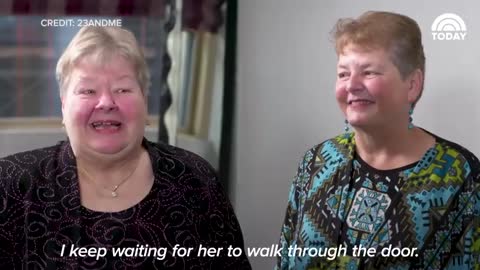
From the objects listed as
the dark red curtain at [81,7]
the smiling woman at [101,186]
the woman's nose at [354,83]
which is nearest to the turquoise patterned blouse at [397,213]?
the woman's nose at [354,83]

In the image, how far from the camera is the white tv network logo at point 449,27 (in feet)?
4.10

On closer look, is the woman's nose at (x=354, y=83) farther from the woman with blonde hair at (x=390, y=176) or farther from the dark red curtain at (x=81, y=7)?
the dark red curtain at (x=81, y=7)

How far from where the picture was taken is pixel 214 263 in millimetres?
1230

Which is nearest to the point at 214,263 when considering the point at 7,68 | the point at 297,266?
the point at 297,266

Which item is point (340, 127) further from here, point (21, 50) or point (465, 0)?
point (21, 50)

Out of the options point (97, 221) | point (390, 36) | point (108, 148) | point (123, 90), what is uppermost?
point (390, 36)

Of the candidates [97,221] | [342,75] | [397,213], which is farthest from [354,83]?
[97,221]

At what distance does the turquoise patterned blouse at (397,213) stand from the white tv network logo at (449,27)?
209 mm

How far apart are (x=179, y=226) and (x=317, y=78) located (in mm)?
400

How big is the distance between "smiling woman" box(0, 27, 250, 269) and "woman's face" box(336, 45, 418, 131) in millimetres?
332

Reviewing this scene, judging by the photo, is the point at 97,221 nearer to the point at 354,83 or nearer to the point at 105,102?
the point at 105,102

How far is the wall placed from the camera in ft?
4.12

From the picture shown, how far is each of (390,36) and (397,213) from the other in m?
0.32

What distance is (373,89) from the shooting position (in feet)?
3.81
